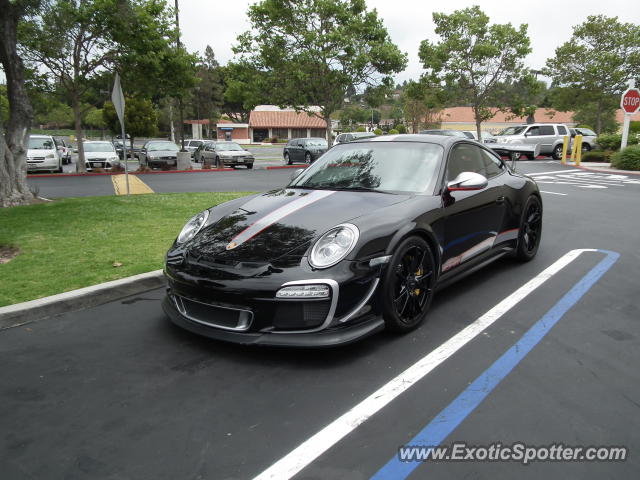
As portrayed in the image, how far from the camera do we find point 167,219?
7895mm

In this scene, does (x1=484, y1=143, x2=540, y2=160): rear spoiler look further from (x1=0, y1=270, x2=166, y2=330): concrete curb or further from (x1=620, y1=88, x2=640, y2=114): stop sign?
(x1=0, y1=270, x2=166, y2=330): concrete curb

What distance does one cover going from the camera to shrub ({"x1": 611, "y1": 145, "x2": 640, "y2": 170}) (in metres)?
19.7

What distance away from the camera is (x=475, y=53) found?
3334cm

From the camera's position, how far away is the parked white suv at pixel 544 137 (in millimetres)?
26328

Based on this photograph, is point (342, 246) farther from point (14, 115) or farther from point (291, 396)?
point (14, 115)

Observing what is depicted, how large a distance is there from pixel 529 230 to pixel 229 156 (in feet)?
66.0

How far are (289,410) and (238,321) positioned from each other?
735 millimetres

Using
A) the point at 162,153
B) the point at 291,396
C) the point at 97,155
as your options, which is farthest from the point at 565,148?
the point at 291,396

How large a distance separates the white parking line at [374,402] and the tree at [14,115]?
8874 millimetres

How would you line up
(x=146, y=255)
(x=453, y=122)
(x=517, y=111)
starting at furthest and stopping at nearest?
1. (x=453, y=122)
2. (x=517, y=111)
3. (x=146, y=255)

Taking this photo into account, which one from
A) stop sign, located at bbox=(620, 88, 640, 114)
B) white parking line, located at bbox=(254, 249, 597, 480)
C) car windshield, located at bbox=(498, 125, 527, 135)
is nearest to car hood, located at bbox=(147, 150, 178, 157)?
car windshield, located at bbox=(498, 125, 527, 135)

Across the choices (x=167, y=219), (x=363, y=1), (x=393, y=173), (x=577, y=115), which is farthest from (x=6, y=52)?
(x=577, y=115)

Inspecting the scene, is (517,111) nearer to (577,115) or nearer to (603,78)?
(603,78)

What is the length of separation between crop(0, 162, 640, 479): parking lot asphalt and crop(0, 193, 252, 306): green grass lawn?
0.72 meters
